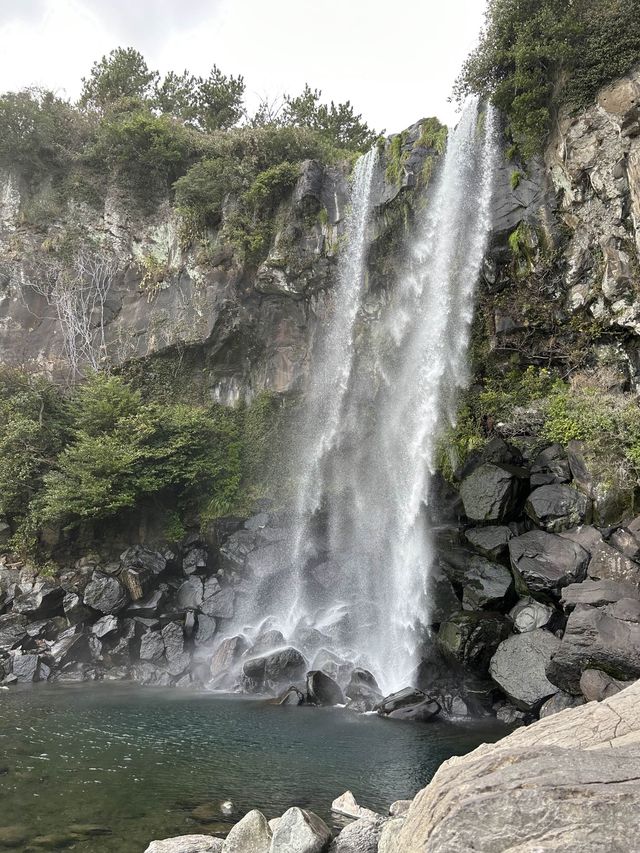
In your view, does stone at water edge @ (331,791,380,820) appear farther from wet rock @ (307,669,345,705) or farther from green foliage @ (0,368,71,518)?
green foliage @ (0,368,71,518)

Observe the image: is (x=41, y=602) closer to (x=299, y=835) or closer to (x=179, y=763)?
(x=179, y=763)

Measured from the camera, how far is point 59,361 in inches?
1009

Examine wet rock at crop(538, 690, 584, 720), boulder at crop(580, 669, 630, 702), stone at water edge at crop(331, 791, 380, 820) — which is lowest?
stone at water edge at crop(331, 791, 380, 820)

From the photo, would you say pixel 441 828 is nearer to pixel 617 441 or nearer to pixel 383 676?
pixel 383 676

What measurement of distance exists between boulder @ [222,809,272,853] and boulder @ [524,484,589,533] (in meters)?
10.1

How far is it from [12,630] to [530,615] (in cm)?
1447

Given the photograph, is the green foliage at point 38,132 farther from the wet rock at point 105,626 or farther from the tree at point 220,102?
the wet rock at point 105,626

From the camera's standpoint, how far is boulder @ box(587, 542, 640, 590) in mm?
11852

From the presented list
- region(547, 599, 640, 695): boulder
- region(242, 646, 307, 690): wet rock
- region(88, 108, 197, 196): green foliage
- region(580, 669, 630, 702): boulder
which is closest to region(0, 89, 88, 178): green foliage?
region(88, 108, 197, 196): green foliage

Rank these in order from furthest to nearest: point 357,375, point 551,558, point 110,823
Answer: point 357,375 < point 551,558 < point 110,823

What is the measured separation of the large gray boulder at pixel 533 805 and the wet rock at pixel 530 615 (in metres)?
8.31

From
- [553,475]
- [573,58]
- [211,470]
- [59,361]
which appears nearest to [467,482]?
[553,475]

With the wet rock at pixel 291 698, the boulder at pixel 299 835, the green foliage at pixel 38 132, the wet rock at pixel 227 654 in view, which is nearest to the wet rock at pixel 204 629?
the wet rock at pixel 227 654

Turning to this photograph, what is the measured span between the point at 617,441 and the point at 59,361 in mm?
22341
